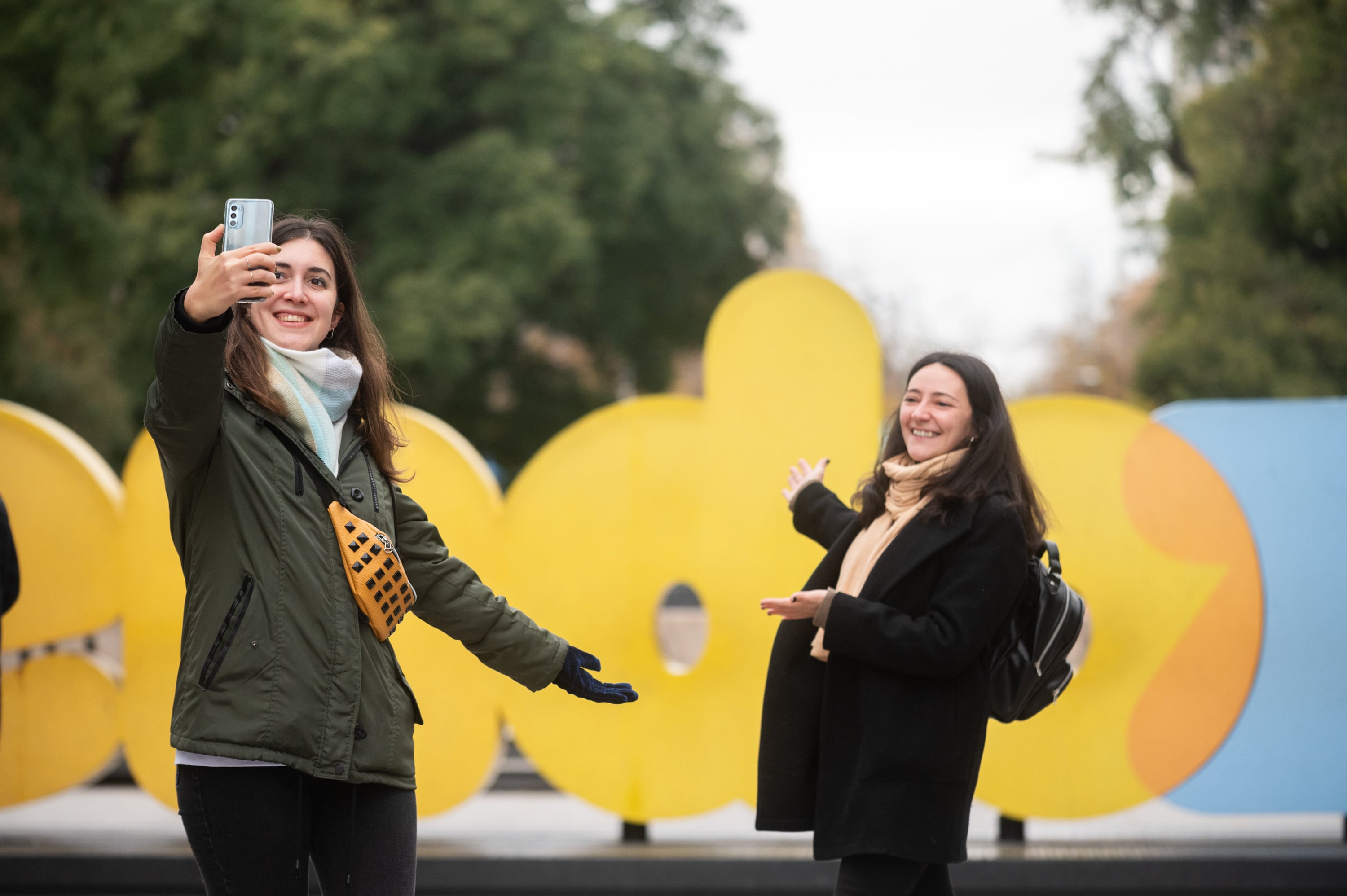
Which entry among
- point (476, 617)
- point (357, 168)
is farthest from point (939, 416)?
point (357, 168)

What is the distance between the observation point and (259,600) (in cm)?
221

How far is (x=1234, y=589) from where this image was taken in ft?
16.8

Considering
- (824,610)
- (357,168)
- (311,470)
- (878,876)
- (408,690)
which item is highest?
(357,168)

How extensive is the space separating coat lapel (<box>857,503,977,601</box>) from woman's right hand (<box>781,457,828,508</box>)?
0.61 meters

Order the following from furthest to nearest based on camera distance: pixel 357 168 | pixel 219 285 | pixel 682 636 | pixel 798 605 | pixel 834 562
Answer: pixel 357 168 < pixel 682 636 < pixel 834 562 < pixel 798 605 < pixel 219 285

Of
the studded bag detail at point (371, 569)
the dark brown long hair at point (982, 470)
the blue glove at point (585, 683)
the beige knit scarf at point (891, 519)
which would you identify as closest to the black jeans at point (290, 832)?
the studded bag detail at point (371, 569)

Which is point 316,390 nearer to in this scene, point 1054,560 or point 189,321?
point 189,321

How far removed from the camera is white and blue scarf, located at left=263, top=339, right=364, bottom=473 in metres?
2.36

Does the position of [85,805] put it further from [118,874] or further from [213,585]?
[213,585]

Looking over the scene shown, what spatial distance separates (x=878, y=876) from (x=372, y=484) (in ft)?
4.64

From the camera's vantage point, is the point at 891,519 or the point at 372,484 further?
the point at 891,519

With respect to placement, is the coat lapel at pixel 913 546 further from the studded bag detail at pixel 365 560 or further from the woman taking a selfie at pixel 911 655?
the studded bag detail at pixel 365 560

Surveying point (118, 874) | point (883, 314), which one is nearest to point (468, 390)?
point (118, 874)

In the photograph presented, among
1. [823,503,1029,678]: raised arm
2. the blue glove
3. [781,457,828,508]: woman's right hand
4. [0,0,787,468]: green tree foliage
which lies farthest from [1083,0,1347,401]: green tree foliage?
the blue glove
